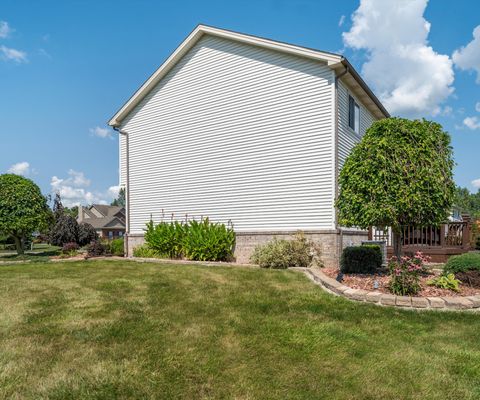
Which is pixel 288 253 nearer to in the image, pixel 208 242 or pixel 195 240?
pixel 208 242

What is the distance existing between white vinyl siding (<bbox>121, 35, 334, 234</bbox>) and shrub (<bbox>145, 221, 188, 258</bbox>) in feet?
2.74

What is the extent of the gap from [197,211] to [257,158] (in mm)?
3439

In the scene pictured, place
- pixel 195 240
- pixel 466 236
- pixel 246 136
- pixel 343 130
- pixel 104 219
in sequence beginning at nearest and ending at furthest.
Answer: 1. pixel 343 130
2. pixel 195 240
3. pixel 246 136
4. pixel 466 236
5. pixel 104 219

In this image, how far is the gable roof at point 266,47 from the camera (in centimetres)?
1111

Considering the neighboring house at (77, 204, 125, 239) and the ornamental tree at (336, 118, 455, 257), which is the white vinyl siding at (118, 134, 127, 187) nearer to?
the ornamental tree at (336, 118, 455, 257)

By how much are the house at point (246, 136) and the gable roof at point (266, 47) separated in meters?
0.04

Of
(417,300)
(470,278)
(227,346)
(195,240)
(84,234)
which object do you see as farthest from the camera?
(84,234)

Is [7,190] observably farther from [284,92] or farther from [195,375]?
[195,375]

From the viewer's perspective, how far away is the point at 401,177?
772 centimetres

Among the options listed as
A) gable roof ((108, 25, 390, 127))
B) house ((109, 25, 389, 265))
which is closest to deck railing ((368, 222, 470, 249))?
house ((109, 25, 389, 265))

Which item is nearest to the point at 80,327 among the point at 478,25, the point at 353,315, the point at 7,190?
the point at 353,315

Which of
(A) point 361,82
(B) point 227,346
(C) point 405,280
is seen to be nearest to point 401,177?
(C) point 405,280

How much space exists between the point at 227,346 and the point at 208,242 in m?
8.13

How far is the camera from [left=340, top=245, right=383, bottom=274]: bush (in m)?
9.73
